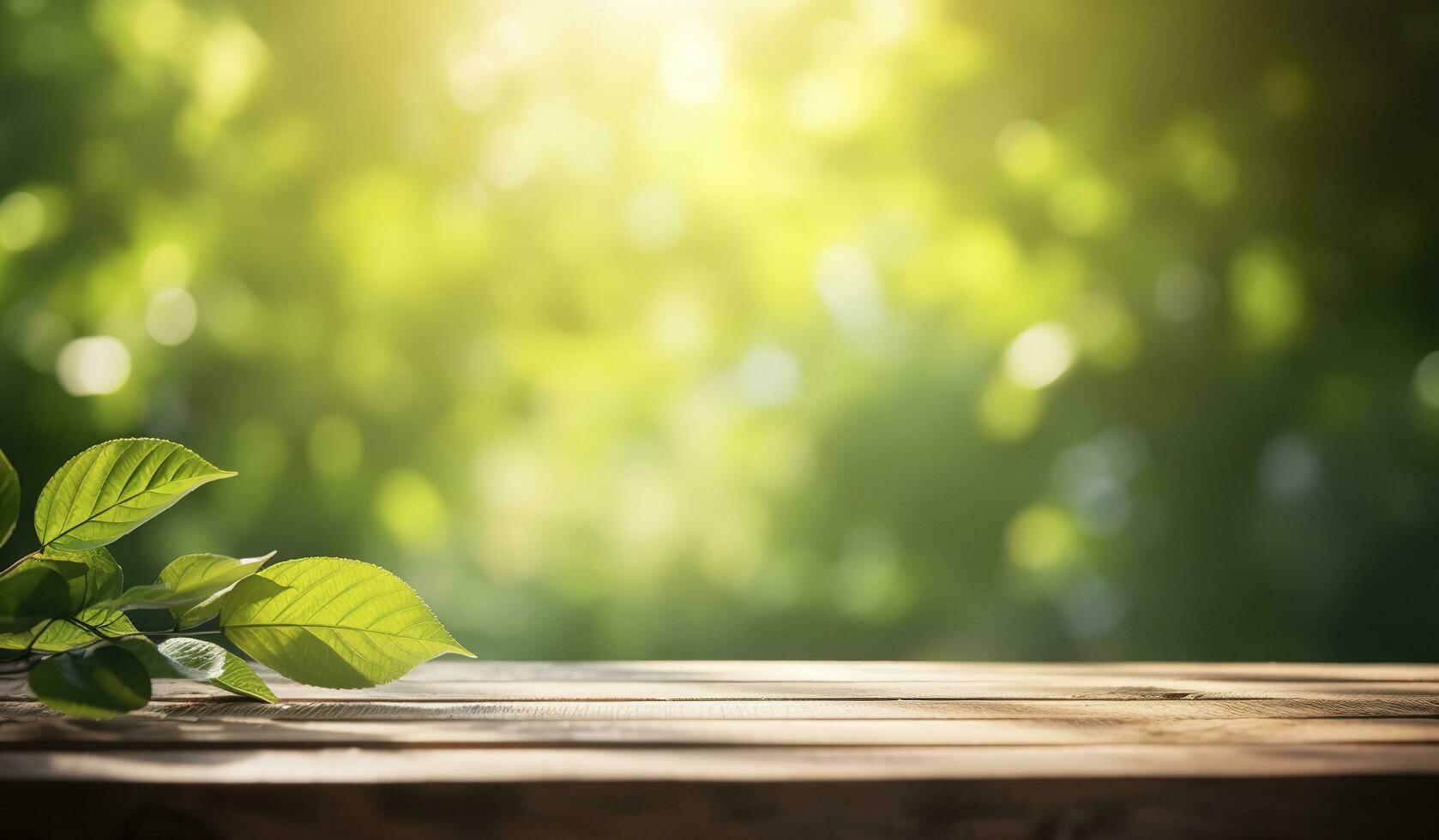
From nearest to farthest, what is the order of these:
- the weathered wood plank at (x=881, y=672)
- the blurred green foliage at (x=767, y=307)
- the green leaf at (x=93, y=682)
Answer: the green leaf at (x=93, y=682), the weathered wood plank at (x=881, y=672), the blurred green foliage at (x=767, y=307)

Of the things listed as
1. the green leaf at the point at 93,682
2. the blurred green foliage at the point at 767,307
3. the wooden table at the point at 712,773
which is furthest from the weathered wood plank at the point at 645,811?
the blurred green foliage at the point at 767,307

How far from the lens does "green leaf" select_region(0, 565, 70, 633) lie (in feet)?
1.84

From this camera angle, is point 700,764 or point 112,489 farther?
point 112,489

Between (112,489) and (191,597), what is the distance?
0.31ft

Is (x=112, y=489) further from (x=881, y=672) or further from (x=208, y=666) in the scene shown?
(x=881, y=672)

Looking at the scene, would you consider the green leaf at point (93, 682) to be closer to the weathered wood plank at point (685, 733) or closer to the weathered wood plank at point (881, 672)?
the weathered wood plank at point (685, 733)

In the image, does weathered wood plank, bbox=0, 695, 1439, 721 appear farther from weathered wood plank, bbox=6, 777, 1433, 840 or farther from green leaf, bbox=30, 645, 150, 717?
weathered wood plank, bbox=6, 777, 1433, 840

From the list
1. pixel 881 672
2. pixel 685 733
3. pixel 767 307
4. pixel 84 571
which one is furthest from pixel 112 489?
pixel 767 307

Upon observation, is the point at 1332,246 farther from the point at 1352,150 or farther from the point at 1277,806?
the point at 1277,806

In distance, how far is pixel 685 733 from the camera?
0.51 meters

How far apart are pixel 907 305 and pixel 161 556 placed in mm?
1918

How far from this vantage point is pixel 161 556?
2389 millimetres

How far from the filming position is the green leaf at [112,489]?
2.00 ft

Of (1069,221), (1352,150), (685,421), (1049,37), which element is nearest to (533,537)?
(685,421)
